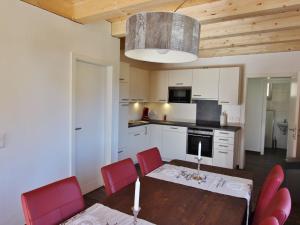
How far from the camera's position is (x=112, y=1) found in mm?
2525

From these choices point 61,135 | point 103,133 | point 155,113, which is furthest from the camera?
point 155,113

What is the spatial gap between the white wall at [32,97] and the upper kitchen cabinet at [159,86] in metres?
2.66

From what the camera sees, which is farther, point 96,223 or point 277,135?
point 277,135

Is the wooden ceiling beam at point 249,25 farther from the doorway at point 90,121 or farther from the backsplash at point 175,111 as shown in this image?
the backsplash at point 175,111

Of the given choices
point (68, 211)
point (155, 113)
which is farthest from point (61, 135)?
point (155, 113)

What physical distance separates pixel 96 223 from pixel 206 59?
15.2 ft

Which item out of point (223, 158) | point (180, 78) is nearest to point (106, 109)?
point (180, 78)

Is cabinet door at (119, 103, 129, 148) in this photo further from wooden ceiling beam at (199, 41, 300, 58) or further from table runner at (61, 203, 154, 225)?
table runner at (61, 203, 154, 225)

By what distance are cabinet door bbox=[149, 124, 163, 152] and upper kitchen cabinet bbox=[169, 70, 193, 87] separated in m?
1.05

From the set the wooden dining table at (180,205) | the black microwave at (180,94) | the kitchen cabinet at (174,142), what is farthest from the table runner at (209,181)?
the black microwave at (180,94)

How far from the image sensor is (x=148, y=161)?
7.96ft

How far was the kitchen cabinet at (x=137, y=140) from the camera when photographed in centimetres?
471

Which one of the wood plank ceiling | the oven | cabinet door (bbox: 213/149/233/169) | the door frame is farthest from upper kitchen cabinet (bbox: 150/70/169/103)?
the door frame

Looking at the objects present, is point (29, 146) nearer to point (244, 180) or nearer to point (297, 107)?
point (244, 180)
